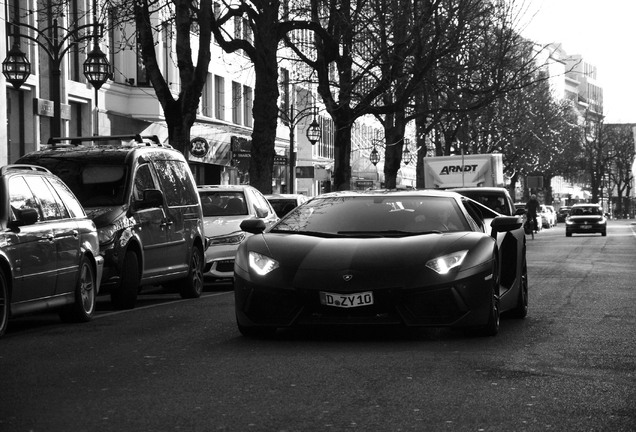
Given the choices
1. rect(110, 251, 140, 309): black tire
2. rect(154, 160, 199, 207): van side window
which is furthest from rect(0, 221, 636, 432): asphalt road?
rect(154, 160, 199, 207): van side window

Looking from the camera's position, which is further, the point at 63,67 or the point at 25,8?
the point at 63,67

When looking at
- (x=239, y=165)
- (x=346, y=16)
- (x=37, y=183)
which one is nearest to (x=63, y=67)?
(x=346, y=16)

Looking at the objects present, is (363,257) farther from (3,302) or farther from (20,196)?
(20,196)

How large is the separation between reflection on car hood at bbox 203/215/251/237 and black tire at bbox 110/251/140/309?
18.3 feet

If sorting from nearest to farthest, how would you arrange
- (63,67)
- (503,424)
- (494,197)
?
(503,424)
(494,197)
(63,67)

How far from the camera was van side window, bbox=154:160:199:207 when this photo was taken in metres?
19.1

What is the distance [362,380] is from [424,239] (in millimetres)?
3175

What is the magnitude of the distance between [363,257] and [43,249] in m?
3.39

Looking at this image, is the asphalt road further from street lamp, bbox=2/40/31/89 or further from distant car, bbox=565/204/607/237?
distant car, bbox=565/204/607/237

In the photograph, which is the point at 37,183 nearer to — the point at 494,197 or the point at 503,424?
the point at 503,424

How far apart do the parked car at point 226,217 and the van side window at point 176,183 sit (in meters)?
2.13

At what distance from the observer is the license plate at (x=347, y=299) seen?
11891 mm

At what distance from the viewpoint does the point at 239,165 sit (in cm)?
6100

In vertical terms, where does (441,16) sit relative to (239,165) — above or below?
above
